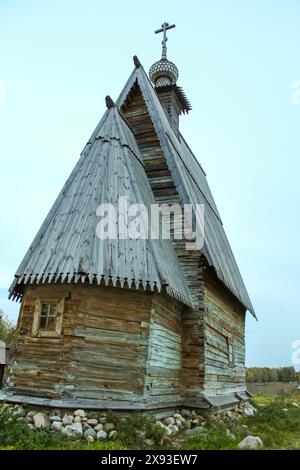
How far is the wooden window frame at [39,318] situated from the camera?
837 centimetres

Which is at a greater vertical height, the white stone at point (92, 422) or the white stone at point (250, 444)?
the white stone at point (92, 422)

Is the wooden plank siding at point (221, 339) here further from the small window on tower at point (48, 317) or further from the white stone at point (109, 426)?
the small window on tower at point (48, 317)

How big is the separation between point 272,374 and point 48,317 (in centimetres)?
4501

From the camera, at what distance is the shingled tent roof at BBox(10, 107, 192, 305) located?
8.33 meters

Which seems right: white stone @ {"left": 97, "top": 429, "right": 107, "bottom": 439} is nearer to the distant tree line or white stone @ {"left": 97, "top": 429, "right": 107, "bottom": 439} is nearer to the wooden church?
the wooden church

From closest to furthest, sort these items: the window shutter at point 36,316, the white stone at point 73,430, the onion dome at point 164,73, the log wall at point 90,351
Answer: the white stone at point 73,430, the log wall at point 90,351, the window shutter at point 36,316, the onion dome at point 164,73

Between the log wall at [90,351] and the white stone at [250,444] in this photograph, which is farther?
the log wall at [90,351]

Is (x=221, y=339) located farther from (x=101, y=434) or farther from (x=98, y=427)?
(x=101, y=434)

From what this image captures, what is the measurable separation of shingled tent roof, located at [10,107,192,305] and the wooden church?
32 mm

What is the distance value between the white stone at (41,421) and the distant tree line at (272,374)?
4314cm

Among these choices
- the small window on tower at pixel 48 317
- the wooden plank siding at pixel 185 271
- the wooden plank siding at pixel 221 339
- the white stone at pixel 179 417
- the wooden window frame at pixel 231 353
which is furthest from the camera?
the wooden window frame at pixel 231 353

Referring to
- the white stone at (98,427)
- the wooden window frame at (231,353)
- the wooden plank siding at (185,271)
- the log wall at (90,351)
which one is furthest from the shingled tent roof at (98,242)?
the wooden window frame at (231,353)

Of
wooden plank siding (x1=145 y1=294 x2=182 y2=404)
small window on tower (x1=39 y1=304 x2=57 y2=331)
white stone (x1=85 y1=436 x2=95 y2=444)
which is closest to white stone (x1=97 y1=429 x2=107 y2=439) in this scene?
white stone (x1=85 y1=436 x2=95 y2=444)

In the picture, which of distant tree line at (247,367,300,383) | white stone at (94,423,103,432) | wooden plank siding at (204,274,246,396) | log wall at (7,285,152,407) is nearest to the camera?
white stone at (94,423,103,432)
